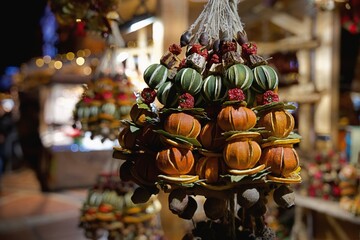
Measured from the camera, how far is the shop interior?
3.29ft

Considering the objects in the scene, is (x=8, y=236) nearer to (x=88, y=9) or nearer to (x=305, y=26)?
(x=88, y=9)

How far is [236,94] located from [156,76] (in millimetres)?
203

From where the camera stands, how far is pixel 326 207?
10.1ft

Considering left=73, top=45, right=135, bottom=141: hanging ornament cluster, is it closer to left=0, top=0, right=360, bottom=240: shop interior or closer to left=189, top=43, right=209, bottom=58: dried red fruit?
left=0, top=0, right=360, bottom=240: shop interior

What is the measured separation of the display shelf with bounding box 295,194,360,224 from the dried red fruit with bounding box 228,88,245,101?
215cm

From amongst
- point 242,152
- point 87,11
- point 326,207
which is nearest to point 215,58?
point 242,152

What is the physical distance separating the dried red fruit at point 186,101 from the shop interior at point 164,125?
0.03 meters

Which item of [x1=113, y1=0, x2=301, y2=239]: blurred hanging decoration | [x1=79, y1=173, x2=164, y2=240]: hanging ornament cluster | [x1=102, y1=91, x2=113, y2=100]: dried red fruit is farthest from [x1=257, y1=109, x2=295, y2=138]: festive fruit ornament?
[x1=102, y1=91, x2=113, y2=100]: dried red fruit

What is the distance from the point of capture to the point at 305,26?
15.5 ft

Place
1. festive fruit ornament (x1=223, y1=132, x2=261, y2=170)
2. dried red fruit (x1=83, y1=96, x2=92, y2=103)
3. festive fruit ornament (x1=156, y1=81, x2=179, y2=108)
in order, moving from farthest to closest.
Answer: dried red fruit (x1=83, y1=96, x2=92, y2=103)
festive fruit ornament (x1=156, y1=81, x2=179, y2=108)
festive fruit ornament (x1=223, y1=132, x2=261, y2=170)

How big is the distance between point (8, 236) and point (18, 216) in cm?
86

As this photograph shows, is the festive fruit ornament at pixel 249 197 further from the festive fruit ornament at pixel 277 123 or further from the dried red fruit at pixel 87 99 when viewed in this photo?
the dried red fruit at pixel 87 99

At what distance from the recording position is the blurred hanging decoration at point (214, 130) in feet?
2.88

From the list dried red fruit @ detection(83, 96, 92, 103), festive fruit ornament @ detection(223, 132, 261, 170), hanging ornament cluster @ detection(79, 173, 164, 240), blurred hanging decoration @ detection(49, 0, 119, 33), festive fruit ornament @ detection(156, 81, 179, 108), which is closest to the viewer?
festive fruit ornament @ detection(223, 132, 261, 170)
